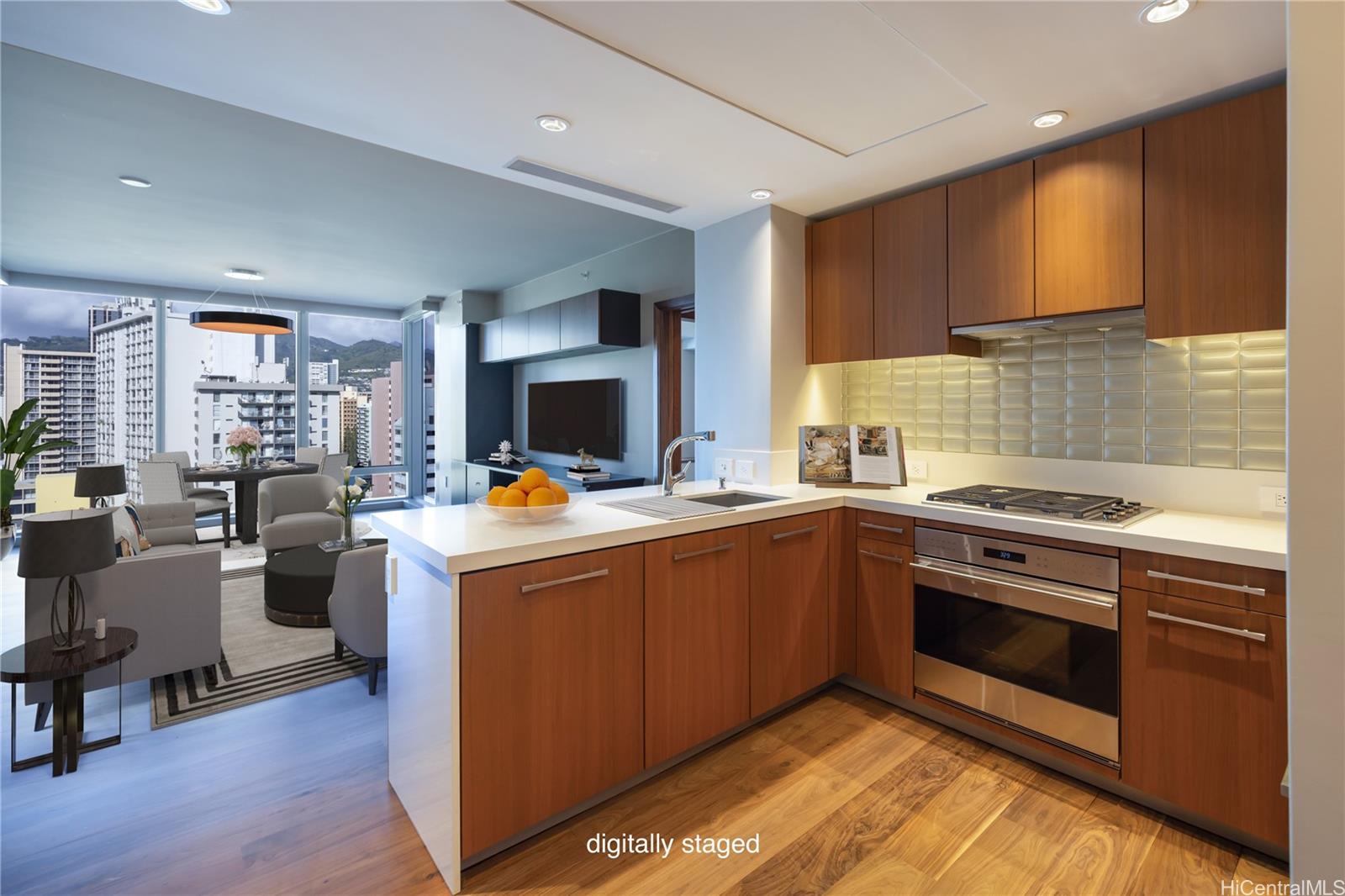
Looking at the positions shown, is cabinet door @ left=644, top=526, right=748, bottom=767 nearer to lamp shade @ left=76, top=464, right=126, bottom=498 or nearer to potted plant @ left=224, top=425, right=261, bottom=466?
lamp shade @ left=76, top=464, right=126, bottom=498

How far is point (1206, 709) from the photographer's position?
1786mm

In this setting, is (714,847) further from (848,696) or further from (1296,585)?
(1296,585)

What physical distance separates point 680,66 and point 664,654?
1.83m

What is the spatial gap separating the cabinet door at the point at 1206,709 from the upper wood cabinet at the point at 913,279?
4.24 feet

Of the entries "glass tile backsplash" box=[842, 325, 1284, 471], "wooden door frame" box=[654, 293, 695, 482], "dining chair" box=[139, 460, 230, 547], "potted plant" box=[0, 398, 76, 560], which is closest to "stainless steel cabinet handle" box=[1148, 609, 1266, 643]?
"glass tile backsplash" box=[842, 325, 1284, 471]

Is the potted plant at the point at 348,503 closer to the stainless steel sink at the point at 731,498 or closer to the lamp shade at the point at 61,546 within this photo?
the lamp shade at the point at 61,546

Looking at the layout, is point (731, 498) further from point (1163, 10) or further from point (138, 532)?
point (138, 532)

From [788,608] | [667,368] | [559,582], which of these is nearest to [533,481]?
[559,582]

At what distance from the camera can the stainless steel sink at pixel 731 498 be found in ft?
8.61

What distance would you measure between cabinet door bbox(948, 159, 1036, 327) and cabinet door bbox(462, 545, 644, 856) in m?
1.74

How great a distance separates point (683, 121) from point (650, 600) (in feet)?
5.46

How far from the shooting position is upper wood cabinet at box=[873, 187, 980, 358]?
2693 millimetres

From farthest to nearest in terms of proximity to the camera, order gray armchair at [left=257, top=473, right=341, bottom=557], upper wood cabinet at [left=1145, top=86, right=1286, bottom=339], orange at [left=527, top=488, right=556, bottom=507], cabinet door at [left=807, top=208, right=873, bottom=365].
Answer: gray armchair at [left=257, top=473, right=341, bottom=557]
cabinet door at [left=807, top=208, right=873, bottom=365]
orange at [left=527, top=488, right=556, bottom=507]
upper wood cabinet at [left=1145, top=86, right=1286, bottom=339]

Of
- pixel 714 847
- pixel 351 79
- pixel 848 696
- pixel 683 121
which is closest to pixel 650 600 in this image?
pixel 714 847
